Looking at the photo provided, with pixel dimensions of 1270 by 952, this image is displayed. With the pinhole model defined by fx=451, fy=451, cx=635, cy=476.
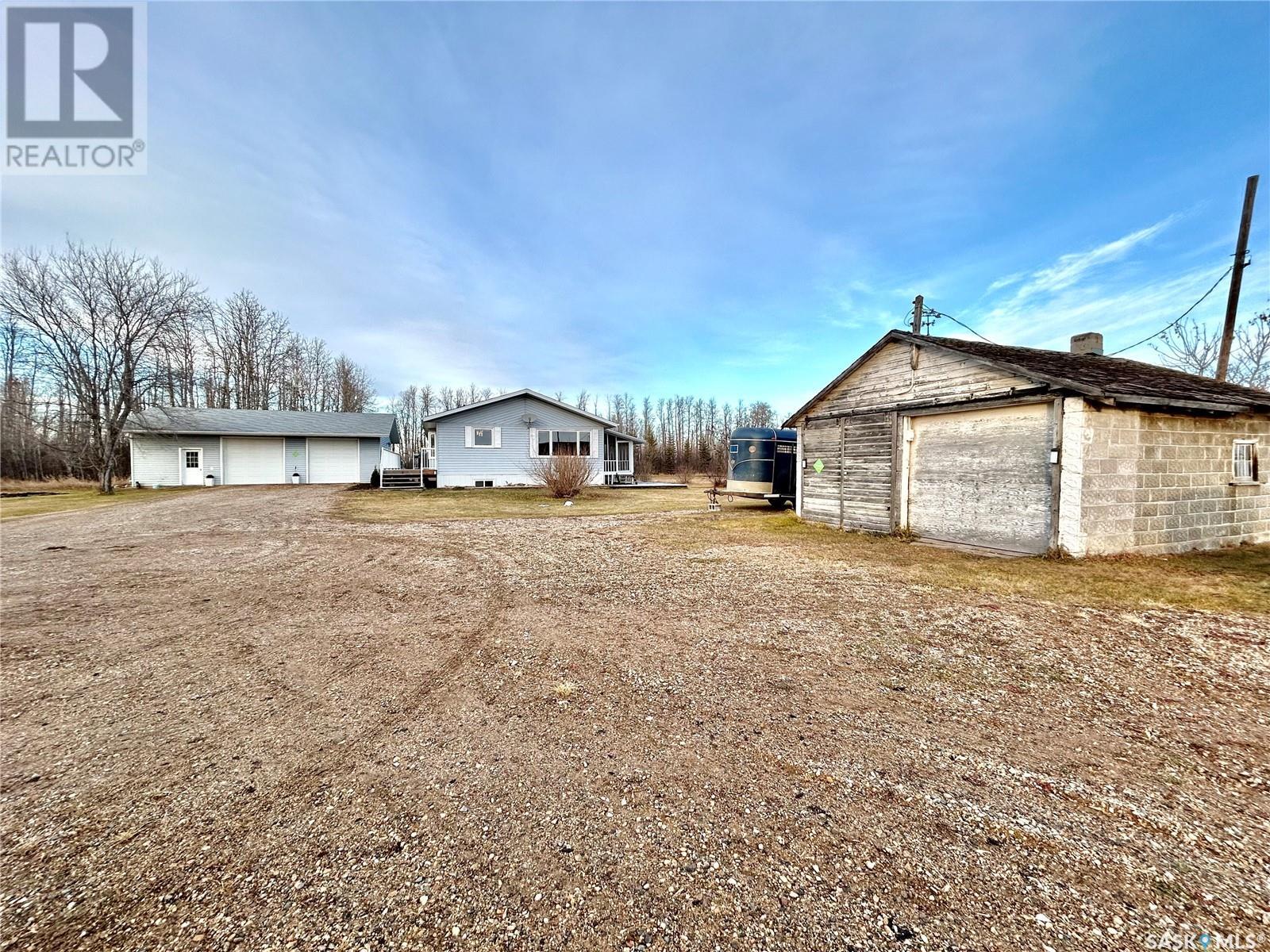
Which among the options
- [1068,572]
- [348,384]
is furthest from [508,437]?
[348,384]

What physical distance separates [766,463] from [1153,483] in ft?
32.7

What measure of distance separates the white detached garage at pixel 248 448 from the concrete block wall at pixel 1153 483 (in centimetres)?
2941

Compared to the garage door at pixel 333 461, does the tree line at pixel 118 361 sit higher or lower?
higher

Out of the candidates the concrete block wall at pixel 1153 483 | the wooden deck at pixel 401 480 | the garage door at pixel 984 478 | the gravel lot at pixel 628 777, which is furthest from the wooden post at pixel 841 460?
the wooden deck at pixel 401 480

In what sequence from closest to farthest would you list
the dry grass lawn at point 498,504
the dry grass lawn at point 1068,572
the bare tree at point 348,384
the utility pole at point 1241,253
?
the dry grass lawn at point 1068,572 < the utility pole at point 1241,253 < the dry grass lawn at point 498,504 < the bare tree at point 348,384

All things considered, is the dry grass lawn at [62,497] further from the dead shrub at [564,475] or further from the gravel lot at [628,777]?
the gravel lot at [628,777]

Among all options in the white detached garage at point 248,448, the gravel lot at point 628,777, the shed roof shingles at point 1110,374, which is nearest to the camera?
the gravel lot at point 628,777

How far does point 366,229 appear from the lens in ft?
55.1

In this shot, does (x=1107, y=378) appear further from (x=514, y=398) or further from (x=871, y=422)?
(x=514, y=398)

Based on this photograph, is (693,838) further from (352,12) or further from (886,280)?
(886,280)

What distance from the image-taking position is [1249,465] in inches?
346

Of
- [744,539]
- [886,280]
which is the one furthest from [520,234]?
[744,539]

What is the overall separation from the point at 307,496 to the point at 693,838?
69.4ft

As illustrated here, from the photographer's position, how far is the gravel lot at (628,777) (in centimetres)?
159
